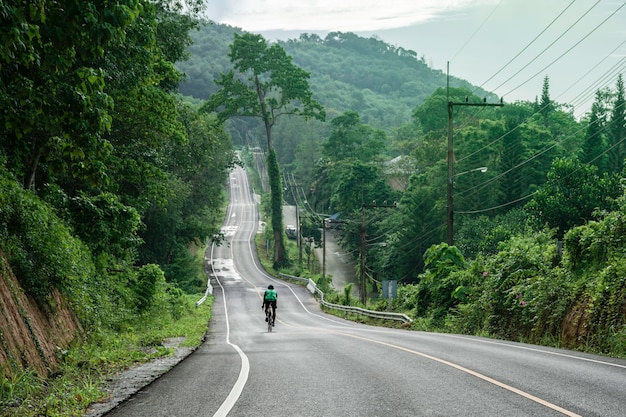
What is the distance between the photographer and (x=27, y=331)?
32.7ft

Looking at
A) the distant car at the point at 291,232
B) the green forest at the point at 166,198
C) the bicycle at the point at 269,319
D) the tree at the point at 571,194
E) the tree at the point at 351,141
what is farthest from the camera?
the tree at the point at 351,141

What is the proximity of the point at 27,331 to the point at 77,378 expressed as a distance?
118cm

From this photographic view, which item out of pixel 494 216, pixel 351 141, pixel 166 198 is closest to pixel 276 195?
pixel 494 216

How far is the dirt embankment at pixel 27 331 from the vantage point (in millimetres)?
8828

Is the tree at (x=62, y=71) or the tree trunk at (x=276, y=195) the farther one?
the tree trunk at (x=276, y=195)

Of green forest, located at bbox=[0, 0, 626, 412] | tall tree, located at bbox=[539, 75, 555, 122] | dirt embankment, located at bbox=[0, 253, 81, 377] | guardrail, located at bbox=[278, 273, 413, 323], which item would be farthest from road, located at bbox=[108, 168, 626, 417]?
tall tree, located at bbox=[539, 75, 555, 122]

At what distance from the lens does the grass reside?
7.43m

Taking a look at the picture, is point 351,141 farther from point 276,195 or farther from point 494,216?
point 494,216

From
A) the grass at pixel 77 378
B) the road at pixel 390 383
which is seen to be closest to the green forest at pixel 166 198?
the grass at pixel 77 378

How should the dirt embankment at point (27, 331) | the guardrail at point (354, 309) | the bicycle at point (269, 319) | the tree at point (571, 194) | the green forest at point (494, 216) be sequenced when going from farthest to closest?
the tree at point (571, 194) → the guardrail at point (354, 309) → the bicycle at point (269, 319) → the green forest at point (494, 216) → the dirt embankment at point (27, 331)

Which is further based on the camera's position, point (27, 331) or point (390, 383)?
point (27, 331)

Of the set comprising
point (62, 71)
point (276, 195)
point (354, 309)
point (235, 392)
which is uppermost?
point (276, 195)

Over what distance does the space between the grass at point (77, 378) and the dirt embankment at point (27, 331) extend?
0.71ft

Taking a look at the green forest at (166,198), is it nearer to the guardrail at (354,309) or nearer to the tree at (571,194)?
the tree at (571,194)
